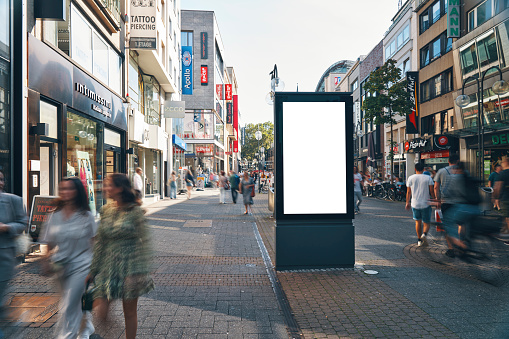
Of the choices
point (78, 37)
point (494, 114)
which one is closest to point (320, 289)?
Result: point (78, 37)

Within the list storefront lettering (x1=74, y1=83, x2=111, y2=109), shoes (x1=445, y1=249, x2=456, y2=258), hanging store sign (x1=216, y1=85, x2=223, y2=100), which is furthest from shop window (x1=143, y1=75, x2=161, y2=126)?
hanging store sign (x1=216, y1=85, x2=223, y2=100)

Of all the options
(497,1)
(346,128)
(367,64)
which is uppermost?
(367,64)

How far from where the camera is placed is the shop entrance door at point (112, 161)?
1527cm

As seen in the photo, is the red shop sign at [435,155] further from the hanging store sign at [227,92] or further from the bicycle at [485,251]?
the hanging store sign at [227,92]

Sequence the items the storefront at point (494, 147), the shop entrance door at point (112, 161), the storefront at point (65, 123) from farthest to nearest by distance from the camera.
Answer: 1. the storefront at point (494, 147)
2. the shop entrance door at point (112, 161)
3. the storefront at point (65, 123)

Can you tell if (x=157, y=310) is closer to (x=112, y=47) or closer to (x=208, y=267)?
(x=208, y=267)

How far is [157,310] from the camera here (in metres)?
4.67

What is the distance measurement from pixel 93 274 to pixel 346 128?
4544 millimetres

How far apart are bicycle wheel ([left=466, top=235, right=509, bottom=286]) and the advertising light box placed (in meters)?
1.90

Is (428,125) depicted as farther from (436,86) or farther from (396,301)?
(396,301)

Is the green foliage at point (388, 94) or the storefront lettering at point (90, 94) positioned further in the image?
the green foliage at point (388, 94)

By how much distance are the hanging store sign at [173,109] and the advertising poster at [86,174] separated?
1332cm

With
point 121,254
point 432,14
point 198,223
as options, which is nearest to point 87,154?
point 198,223

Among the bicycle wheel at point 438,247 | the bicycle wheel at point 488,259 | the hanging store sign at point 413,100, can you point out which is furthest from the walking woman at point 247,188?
the hanging store sign at point 413,100
